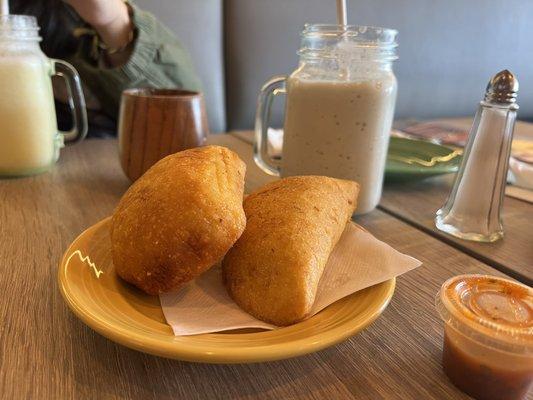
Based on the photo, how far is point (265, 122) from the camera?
762 mm

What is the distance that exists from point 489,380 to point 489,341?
3 centimetres

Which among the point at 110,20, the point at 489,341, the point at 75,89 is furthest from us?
the point at 110,20

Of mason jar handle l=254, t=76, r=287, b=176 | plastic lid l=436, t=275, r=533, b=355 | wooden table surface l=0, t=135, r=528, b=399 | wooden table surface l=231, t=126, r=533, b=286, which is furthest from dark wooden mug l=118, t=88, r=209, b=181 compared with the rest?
plastic lid l=436, t=275, r=533, b=355

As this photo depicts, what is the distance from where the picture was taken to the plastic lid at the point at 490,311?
1.08 feet

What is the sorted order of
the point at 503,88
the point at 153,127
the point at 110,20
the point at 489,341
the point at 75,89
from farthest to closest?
the point at 110,20 < the point at 75,89 < the point at 153,127 < the point at 503,88 < the point at 489,341

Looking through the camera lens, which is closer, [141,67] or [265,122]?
[265,122]

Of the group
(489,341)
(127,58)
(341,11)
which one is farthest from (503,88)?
(127,58)

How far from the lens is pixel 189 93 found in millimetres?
798

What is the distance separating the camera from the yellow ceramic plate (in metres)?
0.32

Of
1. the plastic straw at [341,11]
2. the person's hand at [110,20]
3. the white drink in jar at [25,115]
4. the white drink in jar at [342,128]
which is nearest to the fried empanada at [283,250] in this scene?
the white drink in jar at [342,128]

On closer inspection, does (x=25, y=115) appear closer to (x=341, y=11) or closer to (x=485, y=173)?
(x=341, y=11)

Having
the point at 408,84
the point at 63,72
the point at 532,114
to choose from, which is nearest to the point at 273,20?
the point at 408,84

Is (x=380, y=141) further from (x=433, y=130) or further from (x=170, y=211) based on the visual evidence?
(x=433, y=130)

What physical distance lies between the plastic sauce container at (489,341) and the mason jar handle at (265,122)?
0.42 meters
